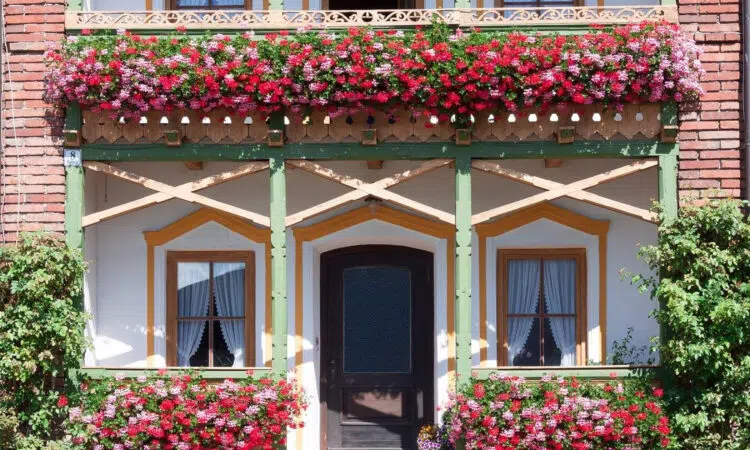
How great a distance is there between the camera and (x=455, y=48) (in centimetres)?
909

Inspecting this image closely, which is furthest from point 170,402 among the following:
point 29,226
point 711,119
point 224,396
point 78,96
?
point 711,119

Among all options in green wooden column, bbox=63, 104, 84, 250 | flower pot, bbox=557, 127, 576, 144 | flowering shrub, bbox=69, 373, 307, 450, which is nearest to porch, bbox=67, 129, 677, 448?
green wooden column, bbox=63, 104, 84, 250

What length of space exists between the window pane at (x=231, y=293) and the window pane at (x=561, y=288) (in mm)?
3164

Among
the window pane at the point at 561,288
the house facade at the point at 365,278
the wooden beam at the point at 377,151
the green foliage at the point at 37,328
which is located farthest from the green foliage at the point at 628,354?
the green foliage at the point at 37,328

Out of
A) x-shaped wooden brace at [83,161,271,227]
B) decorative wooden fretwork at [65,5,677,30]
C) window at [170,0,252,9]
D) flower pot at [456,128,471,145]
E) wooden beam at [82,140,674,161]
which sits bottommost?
x-shaped wooden brace at [83,161,271,227]

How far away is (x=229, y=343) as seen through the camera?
1099 cm

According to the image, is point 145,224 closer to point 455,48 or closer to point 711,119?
point 455,48

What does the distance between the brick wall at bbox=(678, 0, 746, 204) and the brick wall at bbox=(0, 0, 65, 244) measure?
558 centimetres

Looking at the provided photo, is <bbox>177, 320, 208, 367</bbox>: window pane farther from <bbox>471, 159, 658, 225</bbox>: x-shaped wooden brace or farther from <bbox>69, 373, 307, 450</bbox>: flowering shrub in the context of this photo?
<bbox>471, 159, 658, 225</bbox>: x-shaped wooden brace

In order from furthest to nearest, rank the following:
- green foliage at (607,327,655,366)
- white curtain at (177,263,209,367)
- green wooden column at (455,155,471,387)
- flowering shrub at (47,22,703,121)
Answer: white curtain at (177,263,209,367) → green foliage at (607,327,655,366) → green wooden column at (455,155,471,387) → flowering shrub at (47,22,703,121)

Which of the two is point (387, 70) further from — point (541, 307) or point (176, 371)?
point (541, 307)

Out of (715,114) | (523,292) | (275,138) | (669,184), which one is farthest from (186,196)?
(715,114)

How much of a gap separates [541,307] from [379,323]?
1.70 m

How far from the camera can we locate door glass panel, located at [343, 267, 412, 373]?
11086mm
